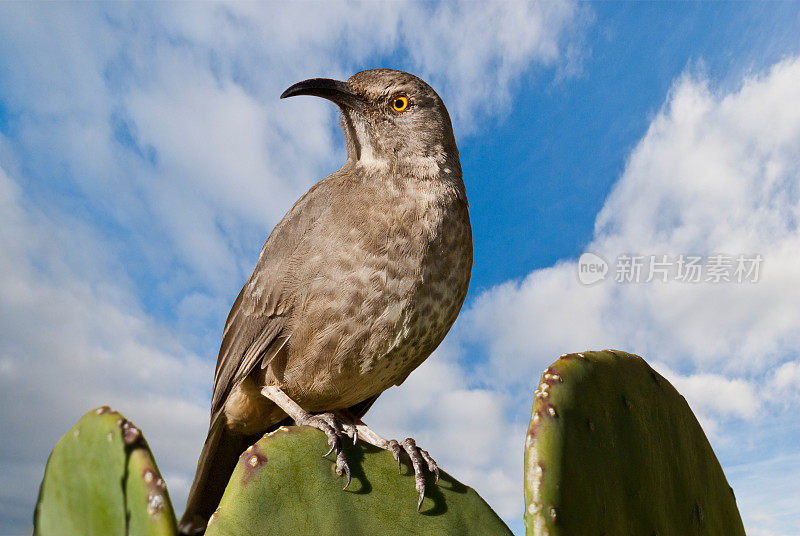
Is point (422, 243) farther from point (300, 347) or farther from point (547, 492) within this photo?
point (547, 492)

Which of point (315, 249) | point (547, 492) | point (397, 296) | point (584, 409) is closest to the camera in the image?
point (547, 492)

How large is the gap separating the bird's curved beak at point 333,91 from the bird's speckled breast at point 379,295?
17.0 inches

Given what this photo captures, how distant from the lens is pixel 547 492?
1.74 m

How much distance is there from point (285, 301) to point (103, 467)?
967 millimetres

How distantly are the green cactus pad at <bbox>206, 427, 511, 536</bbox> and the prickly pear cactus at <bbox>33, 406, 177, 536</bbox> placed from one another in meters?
0.18

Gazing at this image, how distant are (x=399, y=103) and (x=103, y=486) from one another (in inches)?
71.9

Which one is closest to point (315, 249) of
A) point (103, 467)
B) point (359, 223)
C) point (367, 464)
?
point (359, 223)

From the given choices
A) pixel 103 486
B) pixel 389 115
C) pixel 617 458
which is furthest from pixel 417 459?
pixel 389 115

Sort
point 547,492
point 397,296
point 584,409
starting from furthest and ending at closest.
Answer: point 397,296, point 584,409, point 547,492

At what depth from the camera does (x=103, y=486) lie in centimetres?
185

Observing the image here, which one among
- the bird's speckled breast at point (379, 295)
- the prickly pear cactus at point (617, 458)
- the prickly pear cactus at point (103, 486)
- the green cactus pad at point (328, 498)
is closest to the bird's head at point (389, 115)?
the bird's speckled breast at point (379, 295)

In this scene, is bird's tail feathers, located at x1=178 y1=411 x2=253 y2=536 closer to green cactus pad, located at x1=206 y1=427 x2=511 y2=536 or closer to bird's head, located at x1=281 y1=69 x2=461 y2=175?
green cactus pad, located at x1=206 y1=427 x2=511 y2=536

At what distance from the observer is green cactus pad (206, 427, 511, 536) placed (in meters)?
1.69

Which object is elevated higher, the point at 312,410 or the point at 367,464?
the point at 312,410
